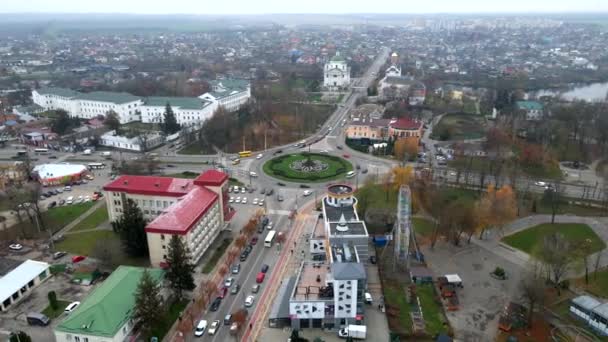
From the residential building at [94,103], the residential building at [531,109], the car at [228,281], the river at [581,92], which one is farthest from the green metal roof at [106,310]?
the river at [581,92]

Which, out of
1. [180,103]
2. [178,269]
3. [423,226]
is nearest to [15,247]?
[178,269]

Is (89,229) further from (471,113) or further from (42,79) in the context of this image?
(42,79)

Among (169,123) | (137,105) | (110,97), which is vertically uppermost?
(110,97)

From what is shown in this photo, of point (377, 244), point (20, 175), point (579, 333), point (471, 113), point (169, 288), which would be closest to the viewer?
point (579, 333)

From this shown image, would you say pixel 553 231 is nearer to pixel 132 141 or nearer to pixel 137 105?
pixel 132 141

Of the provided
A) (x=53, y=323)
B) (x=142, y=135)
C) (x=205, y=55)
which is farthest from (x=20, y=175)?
(x=205, y=55)
